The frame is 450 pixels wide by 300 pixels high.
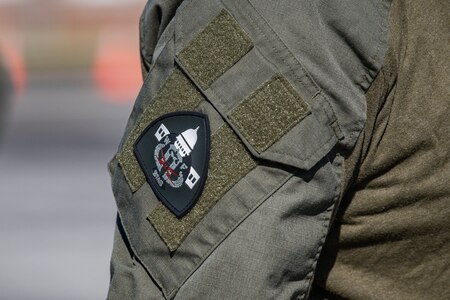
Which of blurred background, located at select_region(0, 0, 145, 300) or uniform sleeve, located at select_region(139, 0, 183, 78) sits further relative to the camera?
blurred background, located at select_region(0, 0, 145, 300)

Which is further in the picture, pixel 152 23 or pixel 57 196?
pixel 57 196

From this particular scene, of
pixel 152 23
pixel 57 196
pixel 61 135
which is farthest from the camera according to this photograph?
pixel 61 135

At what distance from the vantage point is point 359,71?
1.15 m

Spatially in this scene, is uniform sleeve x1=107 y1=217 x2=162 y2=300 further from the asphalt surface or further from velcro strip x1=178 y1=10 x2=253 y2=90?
the asphalt surface

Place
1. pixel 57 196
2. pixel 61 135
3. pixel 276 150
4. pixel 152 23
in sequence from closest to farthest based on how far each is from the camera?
pixel 276 150, pixel 152 23, pixel 57 196, pixel 61 135

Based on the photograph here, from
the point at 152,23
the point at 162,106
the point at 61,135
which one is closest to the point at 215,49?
the point at 162,106

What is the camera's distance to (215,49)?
3.87 ft

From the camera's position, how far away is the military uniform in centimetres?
111

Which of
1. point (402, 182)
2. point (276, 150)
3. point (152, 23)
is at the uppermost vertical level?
point (152, 23)

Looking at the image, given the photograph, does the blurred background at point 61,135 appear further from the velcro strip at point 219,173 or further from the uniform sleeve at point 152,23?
the velcro strip at point 219,173

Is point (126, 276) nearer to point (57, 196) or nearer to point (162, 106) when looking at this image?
point (162, 106)

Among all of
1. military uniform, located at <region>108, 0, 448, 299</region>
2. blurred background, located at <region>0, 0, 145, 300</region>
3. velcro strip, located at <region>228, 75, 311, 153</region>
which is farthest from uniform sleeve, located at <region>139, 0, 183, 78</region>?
blurred background, located at <region>0, 0, 145, 300</region>

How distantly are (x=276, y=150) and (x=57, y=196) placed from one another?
15.7 feet

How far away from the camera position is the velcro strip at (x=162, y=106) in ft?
3.85
